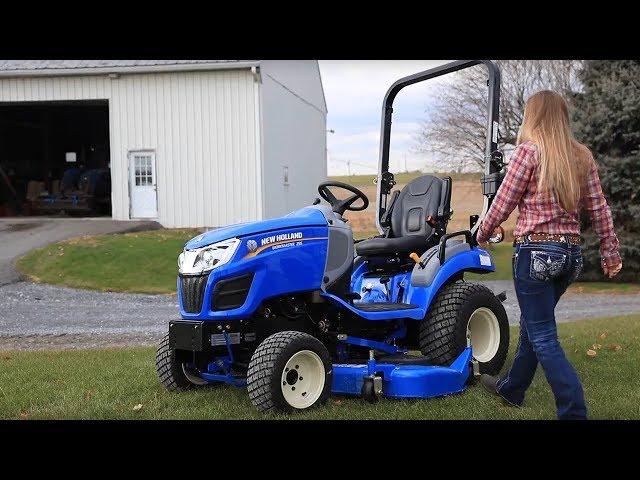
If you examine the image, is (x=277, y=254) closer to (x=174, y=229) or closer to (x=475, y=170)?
(x=174, y=229)

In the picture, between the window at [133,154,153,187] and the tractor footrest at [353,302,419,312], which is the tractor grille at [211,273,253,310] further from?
the window at [133,154,153,187]

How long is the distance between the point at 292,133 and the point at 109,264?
8.74m

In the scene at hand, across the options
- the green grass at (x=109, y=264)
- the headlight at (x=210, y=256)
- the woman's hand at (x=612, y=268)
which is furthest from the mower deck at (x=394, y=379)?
the green grass at (x=109, y=264)

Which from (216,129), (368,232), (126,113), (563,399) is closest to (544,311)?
(563,399)

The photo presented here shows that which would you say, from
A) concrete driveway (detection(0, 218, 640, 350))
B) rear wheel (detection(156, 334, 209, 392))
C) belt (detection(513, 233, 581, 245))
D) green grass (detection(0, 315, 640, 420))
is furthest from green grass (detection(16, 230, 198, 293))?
belt (detection(513, 233, 581, 245))

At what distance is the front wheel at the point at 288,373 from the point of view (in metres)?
4.48

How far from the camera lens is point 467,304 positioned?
5.52 meters

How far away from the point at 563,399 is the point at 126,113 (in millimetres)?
15751

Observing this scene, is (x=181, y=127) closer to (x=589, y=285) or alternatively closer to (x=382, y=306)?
(x=589, y=285)

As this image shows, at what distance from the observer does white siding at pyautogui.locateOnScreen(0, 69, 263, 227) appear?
1761 centimetres

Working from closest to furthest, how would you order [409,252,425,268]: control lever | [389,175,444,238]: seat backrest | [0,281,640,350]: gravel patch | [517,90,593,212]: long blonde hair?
1. [517,90,593,212]: long blonde hair
2. [409,252,425,268]: control lever
3. [389,175,444,238]: seat backrest
4. [0,281,640,350]: gravel patch

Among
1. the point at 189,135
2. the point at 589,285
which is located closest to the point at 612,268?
the point at 589,285

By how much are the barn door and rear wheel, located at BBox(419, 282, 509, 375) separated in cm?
1336

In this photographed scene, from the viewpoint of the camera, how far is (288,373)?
465cm
